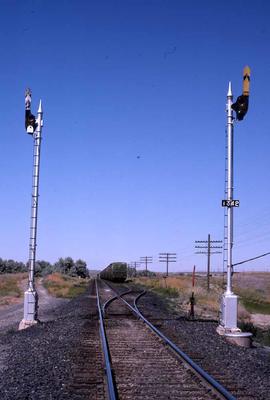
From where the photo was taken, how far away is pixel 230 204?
14.6 m

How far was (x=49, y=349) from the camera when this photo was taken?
40.5 ft

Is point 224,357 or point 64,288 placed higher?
point 224,357

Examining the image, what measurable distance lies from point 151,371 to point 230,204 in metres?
6.09

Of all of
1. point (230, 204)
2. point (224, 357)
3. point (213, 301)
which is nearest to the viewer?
point (224, 357)

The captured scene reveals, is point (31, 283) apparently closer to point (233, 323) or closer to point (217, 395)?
point (233, 323)

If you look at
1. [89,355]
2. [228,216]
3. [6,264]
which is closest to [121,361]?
[89,355]

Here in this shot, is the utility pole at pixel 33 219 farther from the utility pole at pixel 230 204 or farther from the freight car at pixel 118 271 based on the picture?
the freight car at pixel 118 271

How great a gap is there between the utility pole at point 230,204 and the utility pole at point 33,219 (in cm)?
606

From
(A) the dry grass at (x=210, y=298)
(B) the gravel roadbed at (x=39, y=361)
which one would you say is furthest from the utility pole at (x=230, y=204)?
(A) the dry grass at (x=210, y=298)

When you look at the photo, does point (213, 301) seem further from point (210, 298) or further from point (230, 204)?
point (230, 204)

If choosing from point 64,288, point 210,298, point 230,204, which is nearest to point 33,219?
point 230,204

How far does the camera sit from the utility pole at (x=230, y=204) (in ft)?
46.6

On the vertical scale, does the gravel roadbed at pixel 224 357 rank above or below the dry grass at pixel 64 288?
above

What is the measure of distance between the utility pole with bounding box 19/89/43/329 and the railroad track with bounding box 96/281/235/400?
3.79 meters
